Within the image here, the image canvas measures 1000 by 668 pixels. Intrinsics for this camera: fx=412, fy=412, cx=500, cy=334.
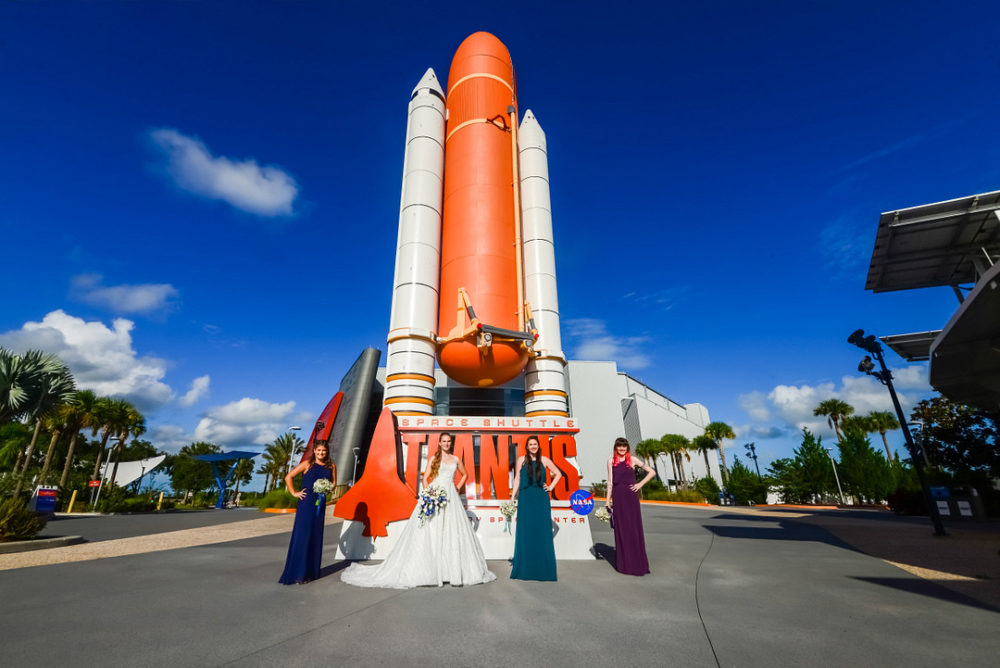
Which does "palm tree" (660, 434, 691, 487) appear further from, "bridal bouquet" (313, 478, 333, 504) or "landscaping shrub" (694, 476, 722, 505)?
"bridal bouquet" (313, 478, 333, 504)

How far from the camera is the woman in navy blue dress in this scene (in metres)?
6.05

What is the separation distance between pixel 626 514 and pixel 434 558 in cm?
329

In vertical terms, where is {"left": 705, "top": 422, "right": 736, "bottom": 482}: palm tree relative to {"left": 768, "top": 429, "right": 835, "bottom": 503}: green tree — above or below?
above

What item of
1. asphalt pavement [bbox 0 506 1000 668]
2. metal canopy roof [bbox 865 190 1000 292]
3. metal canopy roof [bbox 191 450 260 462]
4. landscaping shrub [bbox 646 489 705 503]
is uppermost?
metal canopy roof [bbox 865 190 1000 292]

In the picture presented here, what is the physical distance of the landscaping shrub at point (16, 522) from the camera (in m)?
9.51

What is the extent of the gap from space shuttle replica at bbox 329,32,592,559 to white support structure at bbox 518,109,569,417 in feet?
0.15

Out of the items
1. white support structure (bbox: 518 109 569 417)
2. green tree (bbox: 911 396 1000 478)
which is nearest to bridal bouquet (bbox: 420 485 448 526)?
white support structure (bbox: 518 109 569 417)

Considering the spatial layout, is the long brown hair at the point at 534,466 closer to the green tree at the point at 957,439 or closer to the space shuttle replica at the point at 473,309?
the space shuttle replica at the point at 473,309

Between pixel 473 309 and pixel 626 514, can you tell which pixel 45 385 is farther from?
pixel 626 514

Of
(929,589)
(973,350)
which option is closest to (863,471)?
(973,350)

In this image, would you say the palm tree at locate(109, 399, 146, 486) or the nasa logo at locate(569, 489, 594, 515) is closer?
the nasa logo at locate(569, 489, 594, 515)

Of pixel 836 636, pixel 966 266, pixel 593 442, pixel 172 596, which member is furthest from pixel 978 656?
pixel 593 442

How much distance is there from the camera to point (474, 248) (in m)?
14.9

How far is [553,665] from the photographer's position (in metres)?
3.24
